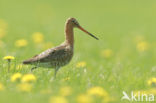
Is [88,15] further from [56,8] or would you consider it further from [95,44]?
[95,44]

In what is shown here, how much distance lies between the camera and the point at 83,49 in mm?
16578

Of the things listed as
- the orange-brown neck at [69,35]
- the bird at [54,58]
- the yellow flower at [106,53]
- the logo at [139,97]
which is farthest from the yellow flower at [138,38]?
the logo at [139,97]

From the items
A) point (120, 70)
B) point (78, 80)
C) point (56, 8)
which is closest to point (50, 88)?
point (78, 80)

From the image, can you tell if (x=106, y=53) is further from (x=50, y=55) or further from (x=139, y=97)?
(x=139, y=97)

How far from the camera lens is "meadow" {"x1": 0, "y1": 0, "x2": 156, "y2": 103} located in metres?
6.80

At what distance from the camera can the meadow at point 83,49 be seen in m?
6.80

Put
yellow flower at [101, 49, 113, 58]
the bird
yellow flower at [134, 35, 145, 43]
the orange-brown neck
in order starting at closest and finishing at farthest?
the bird
the orange-brown neck
yellow flower at [101, 49, 113, 58]
yellow flower at [134, 35, 145, 43]

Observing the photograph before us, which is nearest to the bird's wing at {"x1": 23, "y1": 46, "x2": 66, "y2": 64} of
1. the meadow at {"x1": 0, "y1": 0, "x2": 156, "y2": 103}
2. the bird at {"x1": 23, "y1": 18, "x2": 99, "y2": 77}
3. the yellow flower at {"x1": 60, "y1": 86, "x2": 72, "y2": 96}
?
the bird at {"x1": 23, "y1": 18, "x2": 99, "y2": 77}

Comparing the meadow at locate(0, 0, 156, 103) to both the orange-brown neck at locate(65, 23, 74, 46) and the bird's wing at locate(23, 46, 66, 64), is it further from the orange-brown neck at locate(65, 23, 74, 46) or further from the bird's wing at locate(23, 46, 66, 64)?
the orange-brown neck at locate(65, 23, 74, 46)

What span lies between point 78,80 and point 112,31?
13225mm

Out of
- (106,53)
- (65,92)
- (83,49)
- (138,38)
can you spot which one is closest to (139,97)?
(65,92)

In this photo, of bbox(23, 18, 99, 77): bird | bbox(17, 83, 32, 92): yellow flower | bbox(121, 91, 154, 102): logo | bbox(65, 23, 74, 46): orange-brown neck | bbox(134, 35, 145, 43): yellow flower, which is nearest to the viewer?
bbox(17, 83, 32, 92): yellow flower

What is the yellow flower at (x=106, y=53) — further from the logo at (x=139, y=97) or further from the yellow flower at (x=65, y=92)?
the yellow flower at (x=65, y=92)

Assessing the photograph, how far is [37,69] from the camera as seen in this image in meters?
9.02
